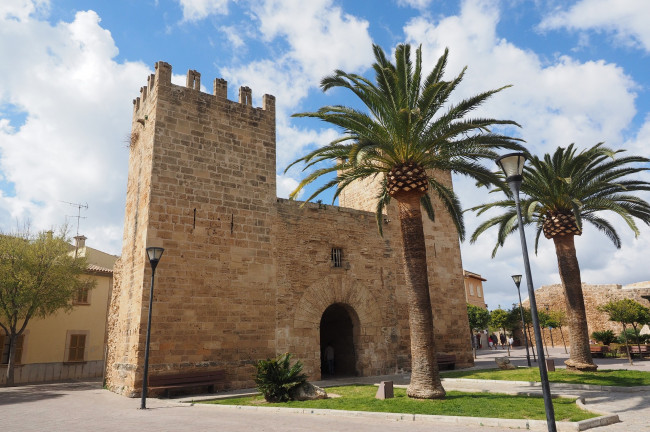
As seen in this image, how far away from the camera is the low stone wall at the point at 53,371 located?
1922 centimetres

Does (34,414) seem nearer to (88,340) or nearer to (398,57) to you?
(398,57)

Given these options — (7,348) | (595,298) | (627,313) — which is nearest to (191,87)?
(7,348)

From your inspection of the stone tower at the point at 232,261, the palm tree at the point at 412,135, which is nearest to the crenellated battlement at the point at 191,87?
the stone tower at the point at 232,261

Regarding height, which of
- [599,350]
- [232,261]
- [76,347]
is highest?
[232,261]

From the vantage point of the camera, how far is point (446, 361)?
16266 millimetres

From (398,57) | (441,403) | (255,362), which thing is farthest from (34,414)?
(398,57)

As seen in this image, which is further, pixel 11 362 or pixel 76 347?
pixel 76 347

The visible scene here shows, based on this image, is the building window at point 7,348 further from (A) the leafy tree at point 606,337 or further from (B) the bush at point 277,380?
(A) the leafy tree at point 606,337

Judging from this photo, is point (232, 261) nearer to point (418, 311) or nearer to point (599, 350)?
point (418, 311)

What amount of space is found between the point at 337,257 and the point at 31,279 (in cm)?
1220

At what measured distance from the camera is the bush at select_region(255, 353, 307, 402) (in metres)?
10.1

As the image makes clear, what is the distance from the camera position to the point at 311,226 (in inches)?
598

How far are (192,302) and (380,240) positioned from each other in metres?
7.33

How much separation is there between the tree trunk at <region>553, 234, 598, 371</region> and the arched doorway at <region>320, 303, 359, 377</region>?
6.60 m
